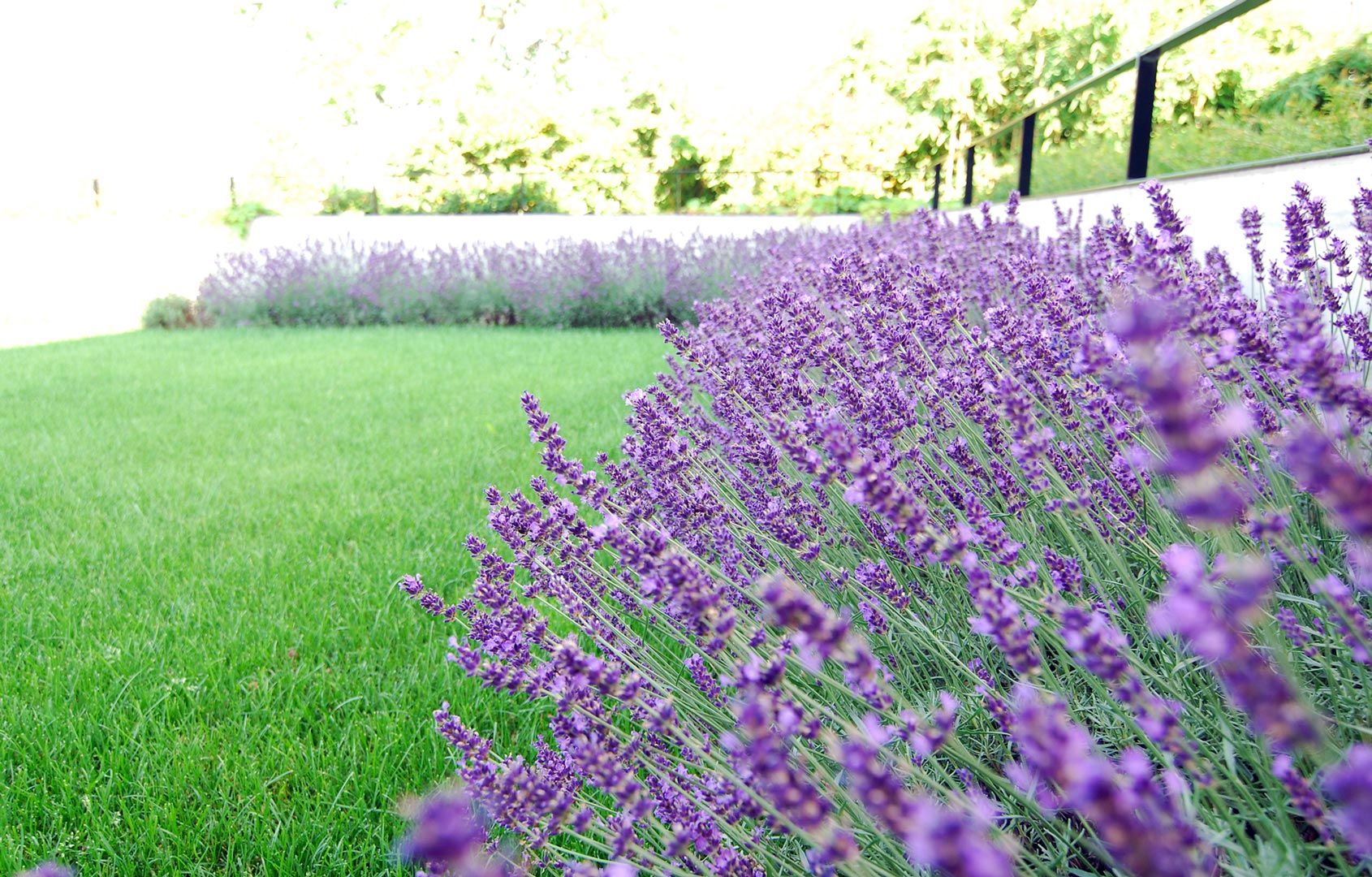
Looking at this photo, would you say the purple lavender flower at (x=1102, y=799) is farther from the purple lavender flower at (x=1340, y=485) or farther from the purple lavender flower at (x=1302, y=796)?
the purple lavender flower at (x=1302, y=796)

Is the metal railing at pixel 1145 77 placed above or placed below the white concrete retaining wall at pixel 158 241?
above

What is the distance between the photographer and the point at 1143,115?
6.13 metres

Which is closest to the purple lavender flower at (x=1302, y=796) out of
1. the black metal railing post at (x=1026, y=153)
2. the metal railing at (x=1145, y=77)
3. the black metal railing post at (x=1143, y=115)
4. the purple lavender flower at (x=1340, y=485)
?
the purple lavender flower at (x=1340, y=485)

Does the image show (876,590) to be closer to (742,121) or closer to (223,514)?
(223,514)

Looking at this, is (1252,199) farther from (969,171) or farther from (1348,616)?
(969,171)

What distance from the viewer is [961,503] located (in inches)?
65.1

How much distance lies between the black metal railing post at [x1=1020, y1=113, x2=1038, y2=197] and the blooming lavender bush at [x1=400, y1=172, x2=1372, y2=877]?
759cm

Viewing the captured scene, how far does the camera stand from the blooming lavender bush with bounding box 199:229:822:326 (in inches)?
406

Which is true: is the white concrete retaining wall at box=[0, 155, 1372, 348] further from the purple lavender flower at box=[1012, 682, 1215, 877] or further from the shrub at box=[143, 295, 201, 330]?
the purple lavender flower at box=[1012, 682, 1215, 877]

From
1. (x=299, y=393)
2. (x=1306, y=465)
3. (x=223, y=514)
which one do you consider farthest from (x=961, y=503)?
(x=299, y=393)

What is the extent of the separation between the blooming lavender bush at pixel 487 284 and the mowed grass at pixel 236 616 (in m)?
4.11

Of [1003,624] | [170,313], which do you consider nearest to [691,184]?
[170,313]

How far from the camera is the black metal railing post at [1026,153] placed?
31.0 ft

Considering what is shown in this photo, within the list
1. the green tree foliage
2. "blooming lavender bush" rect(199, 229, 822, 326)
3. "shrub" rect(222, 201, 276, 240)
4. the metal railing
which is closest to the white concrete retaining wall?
"shrub" rect(222, 201, 276, 240)
